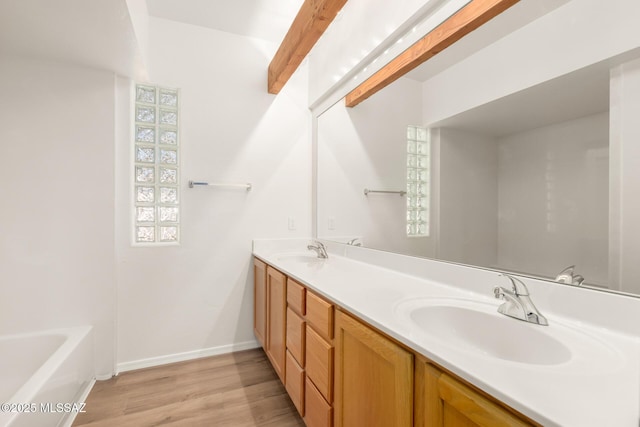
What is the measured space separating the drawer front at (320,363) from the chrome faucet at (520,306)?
68 centimetres

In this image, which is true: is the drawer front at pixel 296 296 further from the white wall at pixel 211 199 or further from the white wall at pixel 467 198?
the white wall at pixel 211 199

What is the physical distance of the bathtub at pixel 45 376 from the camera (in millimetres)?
1231

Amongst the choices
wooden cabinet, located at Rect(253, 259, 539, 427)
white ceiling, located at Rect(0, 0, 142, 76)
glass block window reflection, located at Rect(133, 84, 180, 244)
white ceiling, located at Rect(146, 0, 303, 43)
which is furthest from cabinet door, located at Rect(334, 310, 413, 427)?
Result: white ceiling, located at Rect(146, 0, 303, 43)

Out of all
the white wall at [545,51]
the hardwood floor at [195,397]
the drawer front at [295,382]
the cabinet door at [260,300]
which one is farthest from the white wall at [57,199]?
the white wall at [545,51]

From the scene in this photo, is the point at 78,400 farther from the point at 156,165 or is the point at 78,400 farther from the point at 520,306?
the point at 520,306

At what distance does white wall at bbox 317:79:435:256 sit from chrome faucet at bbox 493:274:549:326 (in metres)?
0.50

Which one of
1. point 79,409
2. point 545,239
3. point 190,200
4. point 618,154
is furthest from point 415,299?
point 79,409

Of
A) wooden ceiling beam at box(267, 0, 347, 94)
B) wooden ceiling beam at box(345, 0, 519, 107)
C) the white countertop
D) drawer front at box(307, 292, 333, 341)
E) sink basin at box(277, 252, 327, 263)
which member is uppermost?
wooden ceiling beam at box(267, 0, 347, 94)

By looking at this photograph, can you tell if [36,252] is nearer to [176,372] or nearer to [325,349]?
[176,372]

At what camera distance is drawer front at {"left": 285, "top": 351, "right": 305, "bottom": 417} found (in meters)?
1.46

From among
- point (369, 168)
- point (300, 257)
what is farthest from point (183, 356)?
point (369, 168)

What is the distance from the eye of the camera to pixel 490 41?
116 centimetres

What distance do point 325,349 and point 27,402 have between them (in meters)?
1.26

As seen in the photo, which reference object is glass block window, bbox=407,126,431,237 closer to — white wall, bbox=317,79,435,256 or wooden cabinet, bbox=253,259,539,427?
white wall, bbox=317,79,435,256
